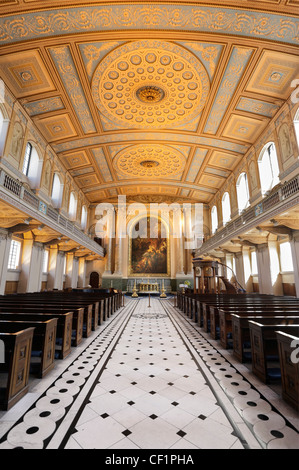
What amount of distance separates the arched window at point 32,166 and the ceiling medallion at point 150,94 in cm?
563

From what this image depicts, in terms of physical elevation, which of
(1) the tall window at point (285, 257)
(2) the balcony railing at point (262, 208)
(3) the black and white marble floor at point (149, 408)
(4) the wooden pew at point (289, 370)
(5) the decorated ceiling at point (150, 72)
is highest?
(5) the decorated ceiling at point (150, 72)

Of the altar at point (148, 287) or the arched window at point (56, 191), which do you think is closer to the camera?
the arched window at point (56, 191)

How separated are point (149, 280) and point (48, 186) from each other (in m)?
11.9

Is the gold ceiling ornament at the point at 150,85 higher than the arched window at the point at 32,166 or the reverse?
higher

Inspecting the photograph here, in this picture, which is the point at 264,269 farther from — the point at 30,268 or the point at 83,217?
the point at 83,217

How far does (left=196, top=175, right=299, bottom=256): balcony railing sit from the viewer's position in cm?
781

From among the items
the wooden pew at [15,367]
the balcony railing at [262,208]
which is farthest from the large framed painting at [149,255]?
the wooden pew at [15,367]

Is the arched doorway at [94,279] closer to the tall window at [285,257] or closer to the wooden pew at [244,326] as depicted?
the tall window at [285,257]

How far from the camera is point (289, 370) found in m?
2.72

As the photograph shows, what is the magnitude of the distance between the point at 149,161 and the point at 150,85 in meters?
6.12

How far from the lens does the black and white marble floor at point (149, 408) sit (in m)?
2.09

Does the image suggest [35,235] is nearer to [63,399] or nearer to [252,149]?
[63,399]

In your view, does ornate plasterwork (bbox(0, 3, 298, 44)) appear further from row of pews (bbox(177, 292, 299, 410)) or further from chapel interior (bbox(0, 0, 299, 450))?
row of pews (bbox(177, 292, 299, 410))
